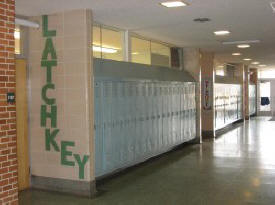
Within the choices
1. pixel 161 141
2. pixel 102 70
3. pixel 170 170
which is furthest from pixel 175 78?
pixel 102 70

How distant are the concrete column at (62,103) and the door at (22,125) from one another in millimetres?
96

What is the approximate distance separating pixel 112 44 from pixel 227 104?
8.76 metres

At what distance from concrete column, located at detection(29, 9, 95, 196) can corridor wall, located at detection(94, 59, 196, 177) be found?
408 mm

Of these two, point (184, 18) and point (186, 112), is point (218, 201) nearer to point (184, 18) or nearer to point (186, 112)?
point (184, 18)

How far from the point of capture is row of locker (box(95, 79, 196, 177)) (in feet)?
19.3

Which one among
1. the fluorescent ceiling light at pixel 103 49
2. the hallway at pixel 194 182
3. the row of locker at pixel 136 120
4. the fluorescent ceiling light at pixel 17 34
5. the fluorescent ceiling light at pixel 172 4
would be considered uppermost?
the fluorescent ceiling light at pixel 172 4

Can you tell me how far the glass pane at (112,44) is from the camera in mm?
6570

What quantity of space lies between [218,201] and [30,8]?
153 inches

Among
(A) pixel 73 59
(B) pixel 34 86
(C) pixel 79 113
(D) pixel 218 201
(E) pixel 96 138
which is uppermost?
(A) pixel 73 59

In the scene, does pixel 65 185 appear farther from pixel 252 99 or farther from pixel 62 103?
pixel 252 99

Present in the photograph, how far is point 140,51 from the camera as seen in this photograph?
314 inches

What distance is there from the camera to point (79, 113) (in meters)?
5.36

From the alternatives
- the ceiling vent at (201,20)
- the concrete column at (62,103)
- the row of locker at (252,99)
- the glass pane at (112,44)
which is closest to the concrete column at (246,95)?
the row of locker at (252,99)

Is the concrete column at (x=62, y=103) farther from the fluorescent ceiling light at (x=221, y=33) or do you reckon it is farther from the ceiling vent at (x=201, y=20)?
the fluorescent ceiling light at (x=221, y=33)
